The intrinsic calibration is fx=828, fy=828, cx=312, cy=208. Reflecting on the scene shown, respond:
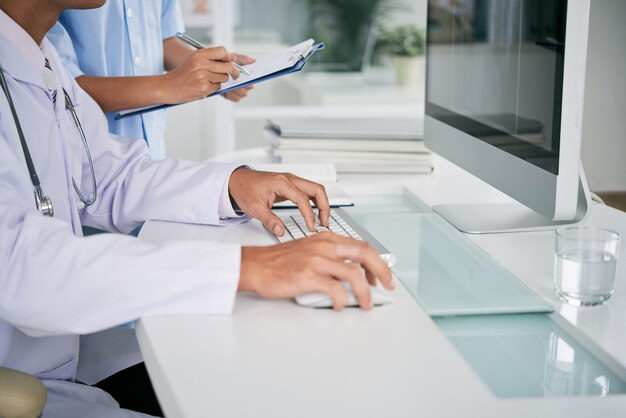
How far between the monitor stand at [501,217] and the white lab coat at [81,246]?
16.3 inches

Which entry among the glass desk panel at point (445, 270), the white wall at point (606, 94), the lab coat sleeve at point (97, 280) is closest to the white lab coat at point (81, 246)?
the lab coat sleeve at point (97, 280)

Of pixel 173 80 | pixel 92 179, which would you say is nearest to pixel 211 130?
pixel 173 80

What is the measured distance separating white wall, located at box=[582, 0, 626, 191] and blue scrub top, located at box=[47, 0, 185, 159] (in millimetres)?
1068

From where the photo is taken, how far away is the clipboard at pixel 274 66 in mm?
1480

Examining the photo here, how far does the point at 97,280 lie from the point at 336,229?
46 cm

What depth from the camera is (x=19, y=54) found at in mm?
1260

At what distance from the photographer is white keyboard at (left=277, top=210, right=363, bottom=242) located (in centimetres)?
127

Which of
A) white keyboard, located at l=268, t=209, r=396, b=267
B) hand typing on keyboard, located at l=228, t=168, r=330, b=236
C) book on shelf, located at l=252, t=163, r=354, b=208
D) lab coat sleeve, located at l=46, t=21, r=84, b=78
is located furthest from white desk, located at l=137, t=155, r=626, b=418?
lab coat sleeve, located at l=46, t=21, r=84, b=78

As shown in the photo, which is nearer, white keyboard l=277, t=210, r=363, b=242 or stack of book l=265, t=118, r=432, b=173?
white keyboard l=277, t=210, r=363, b=242

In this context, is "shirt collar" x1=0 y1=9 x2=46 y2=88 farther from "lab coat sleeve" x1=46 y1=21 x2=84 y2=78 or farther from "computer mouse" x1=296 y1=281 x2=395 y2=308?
"computer mouse" x1=296 y1=281 x2=395 y2=308

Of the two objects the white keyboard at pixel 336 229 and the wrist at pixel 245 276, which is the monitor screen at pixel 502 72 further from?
the wrist at pixel 245 276

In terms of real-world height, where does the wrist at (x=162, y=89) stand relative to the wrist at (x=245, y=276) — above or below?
above

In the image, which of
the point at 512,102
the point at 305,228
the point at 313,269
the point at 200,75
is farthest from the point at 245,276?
the point at 200,75

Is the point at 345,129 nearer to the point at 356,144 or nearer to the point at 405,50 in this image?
the point at 356,144
